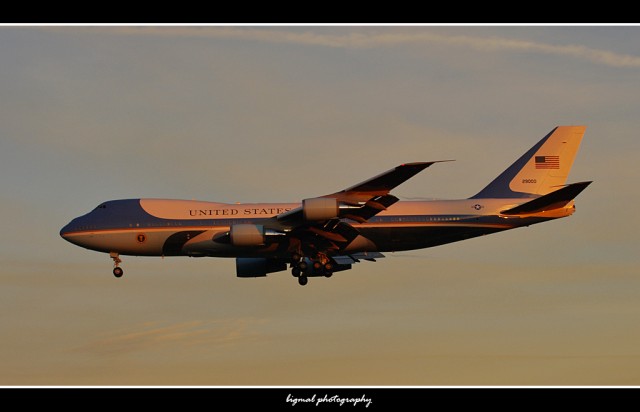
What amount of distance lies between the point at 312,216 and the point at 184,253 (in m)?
8.19

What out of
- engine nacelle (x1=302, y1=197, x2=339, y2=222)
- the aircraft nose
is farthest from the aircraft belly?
the aircraft nose

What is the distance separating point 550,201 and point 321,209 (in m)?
11.3

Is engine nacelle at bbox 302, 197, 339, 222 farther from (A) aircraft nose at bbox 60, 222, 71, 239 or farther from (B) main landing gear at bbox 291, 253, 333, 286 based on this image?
(A) aircraft nose at bbox 60, 222, 71, 239

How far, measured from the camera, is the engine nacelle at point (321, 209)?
49.2m

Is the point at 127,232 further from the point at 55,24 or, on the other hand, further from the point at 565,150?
the point at 565,150

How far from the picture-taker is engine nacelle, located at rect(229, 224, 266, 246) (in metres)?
51.2

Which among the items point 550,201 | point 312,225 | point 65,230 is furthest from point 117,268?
point 550,201

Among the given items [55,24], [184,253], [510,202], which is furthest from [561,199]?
[55,24]

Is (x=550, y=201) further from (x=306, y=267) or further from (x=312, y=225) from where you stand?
(x=306, y=267)

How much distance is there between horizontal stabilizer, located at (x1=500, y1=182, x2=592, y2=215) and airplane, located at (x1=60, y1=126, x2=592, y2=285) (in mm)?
47

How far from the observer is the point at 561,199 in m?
52.0

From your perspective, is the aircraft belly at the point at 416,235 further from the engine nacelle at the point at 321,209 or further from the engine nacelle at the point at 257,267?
the engine nacelle at the point at 257,267

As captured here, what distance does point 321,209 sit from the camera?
49.2m

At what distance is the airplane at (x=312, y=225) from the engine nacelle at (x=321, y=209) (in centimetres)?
67
